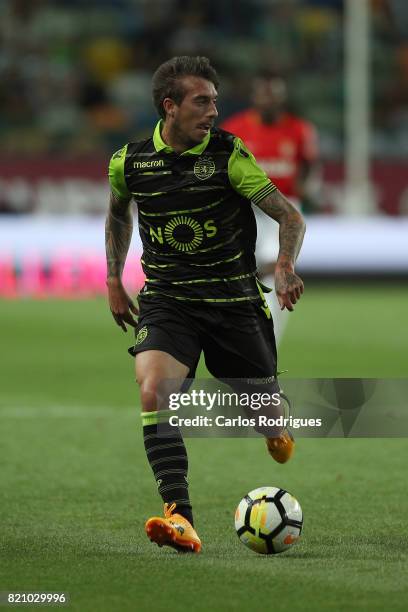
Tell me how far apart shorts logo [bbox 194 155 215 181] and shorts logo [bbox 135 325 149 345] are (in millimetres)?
665

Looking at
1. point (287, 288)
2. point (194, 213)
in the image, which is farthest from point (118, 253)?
point (287, 288)

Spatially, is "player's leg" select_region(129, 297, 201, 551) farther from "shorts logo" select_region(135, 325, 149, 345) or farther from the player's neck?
the player's neck

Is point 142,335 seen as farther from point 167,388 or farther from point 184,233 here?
point 184,233

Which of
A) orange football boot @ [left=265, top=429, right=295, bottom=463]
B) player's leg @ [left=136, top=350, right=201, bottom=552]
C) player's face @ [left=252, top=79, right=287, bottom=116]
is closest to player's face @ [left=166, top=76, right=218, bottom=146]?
player's leg @ [left=136, top=350, right=201, bottom=552]

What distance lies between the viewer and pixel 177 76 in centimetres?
620

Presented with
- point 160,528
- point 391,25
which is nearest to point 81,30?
point 391,25

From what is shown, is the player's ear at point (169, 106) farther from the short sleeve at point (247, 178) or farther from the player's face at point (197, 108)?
the short sleeve at point (247, 178)

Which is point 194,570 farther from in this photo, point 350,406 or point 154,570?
point 350,406

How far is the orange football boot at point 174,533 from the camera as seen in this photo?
580 centimetres

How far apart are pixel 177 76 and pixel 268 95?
220 inches

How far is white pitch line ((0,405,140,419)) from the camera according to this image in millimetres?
10375

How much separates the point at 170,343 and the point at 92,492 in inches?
67.1

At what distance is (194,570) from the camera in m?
5.50

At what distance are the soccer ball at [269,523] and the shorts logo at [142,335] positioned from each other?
788 mm
